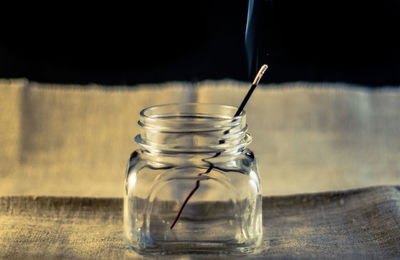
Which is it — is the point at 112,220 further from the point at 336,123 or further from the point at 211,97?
the point at 336,123

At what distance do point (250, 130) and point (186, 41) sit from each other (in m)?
0.26

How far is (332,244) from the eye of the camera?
74 centimetres

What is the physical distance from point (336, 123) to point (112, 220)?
1.73 ft

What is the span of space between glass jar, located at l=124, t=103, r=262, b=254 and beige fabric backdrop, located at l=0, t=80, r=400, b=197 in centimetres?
28

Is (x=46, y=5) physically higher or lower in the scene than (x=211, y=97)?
higher

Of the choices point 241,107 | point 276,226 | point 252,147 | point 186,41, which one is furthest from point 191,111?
point 186,41

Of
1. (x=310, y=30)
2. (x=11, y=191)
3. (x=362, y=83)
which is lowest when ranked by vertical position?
(x=11, y=191)

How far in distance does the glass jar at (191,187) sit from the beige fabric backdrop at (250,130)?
281 millimetres

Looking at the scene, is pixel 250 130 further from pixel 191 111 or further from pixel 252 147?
pixel 191 111

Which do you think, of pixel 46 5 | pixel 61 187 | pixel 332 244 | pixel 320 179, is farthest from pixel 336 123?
pixel 46 5

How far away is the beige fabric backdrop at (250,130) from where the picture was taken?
1043mm

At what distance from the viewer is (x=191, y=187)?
0.74 metres

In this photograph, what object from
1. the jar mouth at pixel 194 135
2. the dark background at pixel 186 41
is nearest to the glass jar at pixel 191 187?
the jar mouth at pixel 194 135

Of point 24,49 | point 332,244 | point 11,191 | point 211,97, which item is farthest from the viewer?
point 24,49
